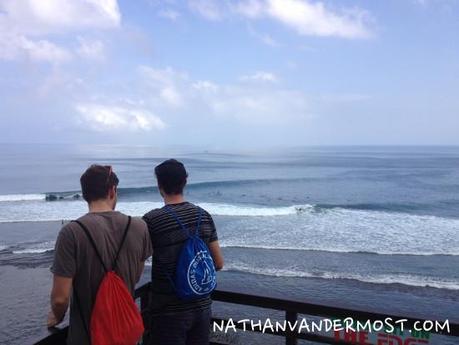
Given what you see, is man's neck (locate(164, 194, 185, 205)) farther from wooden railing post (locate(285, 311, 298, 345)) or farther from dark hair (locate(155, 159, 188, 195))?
wooden railing post (locate(285, 311, 298, 345))

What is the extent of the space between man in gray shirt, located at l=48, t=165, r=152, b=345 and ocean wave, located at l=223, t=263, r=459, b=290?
10.1m

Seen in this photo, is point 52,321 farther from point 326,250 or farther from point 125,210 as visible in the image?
point 125,210

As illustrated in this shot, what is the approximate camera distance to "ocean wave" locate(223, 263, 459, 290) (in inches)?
428

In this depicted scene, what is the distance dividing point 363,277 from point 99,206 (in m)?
10.8

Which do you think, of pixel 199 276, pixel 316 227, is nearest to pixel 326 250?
pixel 316 227

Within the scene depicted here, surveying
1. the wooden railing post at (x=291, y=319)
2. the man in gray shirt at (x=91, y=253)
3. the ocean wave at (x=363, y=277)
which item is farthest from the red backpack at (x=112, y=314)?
the ocean wave at (x=363, y=277)

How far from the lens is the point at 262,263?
12898 millimetres

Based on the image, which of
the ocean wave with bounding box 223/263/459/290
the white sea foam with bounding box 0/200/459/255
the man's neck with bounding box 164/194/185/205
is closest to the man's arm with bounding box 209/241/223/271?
the man's neck with bounding box 164/194/185/205

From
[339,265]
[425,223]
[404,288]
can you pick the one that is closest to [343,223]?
[425,223]

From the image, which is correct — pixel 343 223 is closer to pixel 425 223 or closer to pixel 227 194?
pixel 425 223

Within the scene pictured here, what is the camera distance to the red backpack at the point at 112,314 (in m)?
1.82

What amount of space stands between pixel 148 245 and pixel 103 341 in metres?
0.49

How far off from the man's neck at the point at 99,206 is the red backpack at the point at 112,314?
141 millimetres

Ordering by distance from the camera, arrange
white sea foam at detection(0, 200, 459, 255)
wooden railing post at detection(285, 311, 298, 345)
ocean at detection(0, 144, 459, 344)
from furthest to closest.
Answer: white sea foam at detection(0, 200, 459, 255) → ocean at detection(0, 144, 459, 344) → wooden railing post at detection(285, 311, 298, 345)
